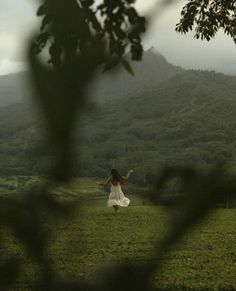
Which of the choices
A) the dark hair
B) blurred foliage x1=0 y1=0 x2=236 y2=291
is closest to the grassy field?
blurred foliage x1=0 y1=0 x2=236 y2=291

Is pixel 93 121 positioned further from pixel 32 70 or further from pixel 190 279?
pixel 190 279

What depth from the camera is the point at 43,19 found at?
2.76 ft

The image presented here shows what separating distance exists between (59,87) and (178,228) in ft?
0.99

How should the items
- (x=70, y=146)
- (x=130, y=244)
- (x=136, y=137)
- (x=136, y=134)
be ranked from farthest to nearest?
1. (x=136, y=134)
2. (x=130, y=244)
3. (x=136, y=137)
4. (x=70, y=146)

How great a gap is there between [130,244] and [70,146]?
39.3ft

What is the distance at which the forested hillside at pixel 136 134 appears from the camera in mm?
858

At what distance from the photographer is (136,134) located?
2962cm

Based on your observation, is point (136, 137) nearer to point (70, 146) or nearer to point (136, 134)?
point (70, 146)

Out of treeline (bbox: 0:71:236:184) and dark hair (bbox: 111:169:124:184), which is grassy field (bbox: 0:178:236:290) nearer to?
treeline (bbox: 0:71:236:184)

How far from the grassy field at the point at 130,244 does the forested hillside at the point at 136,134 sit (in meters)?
0.07

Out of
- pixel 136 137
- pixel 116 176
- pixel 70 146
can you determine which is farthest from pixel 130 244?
pixel 70 146

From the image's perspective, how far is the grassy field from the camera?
96 centimetres

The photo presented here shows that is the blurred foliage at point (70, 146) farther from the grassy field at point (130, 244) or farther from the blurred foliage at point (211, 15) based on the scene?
the blurred foliage at point (211, 15)

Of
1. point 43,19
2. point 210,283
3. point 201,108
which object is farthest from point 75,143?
point 201,108
